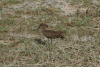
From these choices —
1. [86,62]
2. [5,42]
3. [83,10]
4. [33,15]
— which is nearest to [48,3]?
[33,15]

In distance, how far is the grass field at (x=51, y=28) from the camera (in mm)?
2207

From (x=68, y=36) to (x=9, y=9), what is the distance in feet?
4.78

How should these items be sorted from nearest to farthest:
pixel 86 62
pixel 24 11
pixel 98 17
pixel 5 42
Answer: pixel 86 62 < pixel 5 42 < pixel 98 17 < pixel 24 11

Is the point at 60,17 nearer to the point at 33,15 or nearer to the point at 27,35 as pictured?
the point at 33,15

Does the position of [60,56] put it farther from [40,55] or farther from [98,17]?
[98,17]

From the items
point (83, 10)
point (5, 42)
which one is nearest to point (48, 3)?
point (83, 10)

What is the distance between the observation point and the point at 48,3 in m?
3.22

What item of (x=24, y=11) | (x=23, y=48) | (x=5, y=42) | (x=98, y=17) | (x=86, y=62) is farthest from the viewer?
(x=24, y=11)

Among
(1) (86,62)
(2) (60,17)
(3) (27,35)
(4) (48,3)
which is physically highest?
(4) (48,3)

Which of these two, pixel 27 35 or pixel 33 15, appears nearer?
pixel 27 35

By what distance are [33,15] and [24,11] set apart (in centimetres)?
23

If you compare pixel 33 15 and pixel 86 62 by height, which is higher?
pixel 33 15

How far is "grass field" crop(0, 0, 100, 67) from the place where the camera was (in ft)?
7.24

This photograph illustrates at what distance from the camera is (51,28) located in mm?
2801
